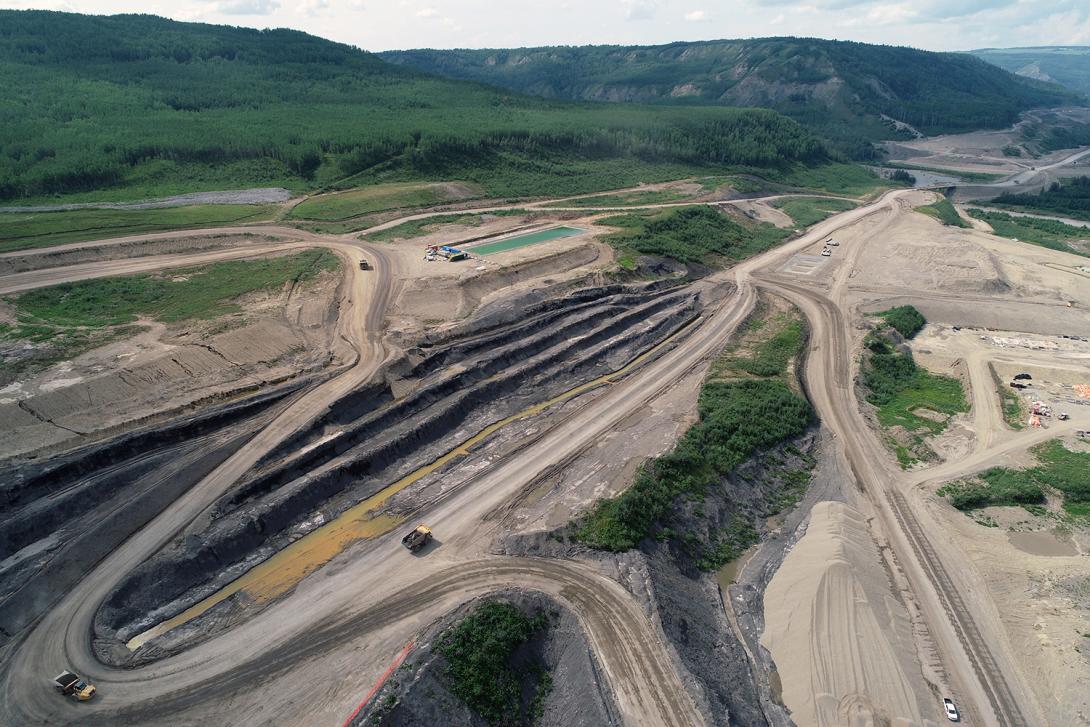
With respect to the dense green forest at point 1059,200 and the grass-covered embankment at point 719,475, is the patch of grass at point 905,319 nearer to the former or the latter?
the grass-covered embankment at point 719,475

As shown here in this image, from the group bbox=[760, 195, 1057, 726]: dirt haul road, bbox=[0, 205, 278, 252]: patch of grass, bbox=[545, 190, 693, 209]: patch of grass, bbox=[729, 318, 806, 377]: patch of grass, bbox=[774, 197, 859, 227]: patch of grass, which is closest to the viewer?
bbox=[760, 195, 1057, 726]: dirt haul road

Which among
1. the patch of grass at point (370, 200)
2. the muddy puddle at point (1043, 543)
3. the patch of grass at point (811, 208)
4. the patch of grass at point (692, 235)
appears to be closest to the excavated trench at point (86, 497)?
the muddy puddle at point (1043, 543)

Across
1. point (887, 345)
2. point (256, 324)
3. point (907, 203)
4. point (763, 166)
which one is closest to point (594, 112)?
point (763, 166)

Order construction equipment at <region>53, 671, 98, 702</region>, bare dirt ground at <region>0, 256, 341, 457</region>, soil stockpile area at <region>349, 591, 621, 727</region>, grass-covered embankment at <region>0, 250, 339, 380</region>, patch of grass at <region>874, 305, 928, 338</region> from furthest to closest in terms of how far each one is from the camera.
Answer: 1. patch of grass at <region>874, 305, 928, 338</region>
2. grass-covered embankment at <region>0, 250, 339, 380</region>
3. bare dirt ground at <region>0, 256, 341, 457</region>
4. construction equipment at <region>53, 671, 98, 702</region>
5. soil stockpile area at <region>349, 591, 621, 727</region>

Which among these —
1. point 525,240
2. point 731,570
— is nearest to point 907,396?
point 731,570

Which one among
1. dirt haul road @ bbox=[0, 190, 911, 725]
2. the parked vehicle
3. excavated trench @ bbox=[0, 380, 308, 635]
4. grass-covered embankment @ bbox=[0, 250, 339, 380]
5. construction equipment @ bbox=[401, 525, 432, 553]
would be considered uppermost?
grass-covered embankment @ bbox=[0, 250, 339, 380]

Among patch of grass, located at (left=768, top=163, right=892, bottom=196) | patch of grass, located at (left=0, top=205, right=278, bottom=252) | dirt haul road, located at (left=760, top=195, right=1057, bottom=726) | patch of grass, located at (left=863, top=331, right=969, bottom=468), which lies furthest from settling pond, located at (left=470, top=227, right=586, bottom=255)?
patch of grass, located at (left=768, top=163, right=892, bottom=196)

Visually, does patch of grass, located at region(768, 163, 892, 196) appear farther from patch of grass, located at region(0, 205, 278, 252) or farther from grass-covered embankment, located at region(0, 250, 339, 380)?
grass-covered embankment, located at region(0, 250, 339, 380)

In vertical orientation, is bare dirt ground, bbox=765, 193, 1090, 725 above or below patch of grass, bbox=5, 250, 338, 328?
below

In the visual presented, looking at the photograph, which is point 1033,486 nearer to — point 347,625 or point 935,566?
point 935,566
